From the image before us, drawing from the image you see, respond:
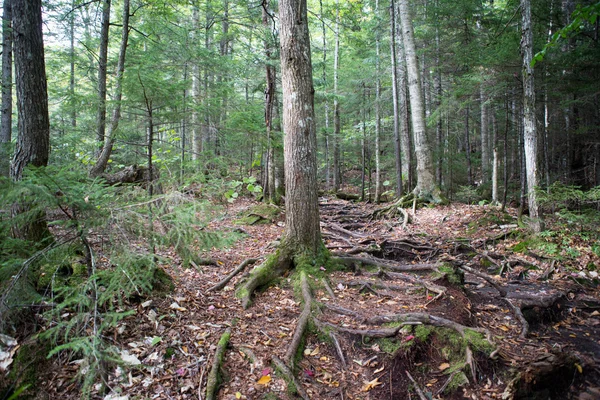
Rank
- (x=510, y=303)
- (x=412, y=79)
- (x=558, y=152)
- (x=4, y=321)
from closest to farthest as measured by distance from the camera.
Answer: (x=4, y=321)
(x=510, y=303)
(x=412, y=79)
(x=558, y=152)

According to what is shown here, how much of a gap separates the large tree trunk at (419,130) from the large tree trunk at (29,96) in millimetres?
11219

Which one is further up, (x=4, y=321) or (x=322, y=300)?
(x=4, y=321)

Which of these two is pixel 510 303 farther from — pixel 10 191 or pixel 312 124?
pixel 10 191

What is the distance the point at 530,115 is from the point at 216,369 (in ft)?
29.5

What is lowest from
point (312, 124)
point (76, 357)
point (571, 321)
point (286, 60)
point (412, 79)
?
point (571, 321)

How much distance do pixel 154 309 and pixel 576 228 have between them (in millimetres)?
9374

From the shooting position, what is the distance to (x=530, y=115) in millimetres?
8016

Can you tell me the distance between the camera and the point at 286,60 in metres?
5.32

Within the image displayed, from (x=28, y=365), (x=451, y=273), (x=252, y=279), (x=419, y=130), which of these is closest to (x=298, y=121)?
(x=252, y=279)

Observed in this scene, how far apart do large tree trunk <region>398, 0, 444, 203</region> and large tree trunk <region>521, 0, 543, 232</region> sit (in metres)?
3.90

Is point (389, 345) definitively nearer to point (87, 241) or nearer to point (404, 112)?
point (87, 241)

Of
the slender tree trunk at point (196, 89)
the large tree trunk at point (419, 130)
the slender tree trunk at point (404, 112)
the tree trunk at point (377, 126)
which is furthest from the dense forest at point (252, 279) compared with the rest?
the tree trunk at point (377, 126)

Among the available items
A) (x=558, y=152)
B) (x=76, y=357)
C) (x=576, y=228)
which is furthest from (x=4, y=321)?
(x=558, y=152)

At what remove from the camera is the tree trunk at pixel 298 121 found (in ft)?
17.3
